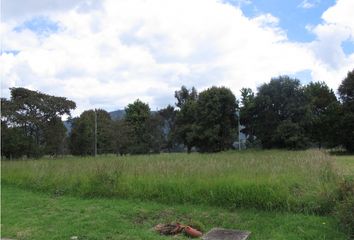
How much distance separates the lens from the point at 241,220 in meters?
8.02

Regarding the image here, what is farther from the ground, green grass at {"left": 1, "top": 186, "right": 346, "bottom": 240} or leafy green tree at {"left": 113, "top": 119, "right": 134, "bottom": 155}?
leafy green tree at {"left": 113, "top": 119, "right": 134, "bottom": 155}

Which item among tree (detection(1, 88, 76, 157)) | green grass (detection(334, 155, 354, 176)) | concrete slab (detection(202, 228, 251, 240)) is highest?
tree (detection(1, 88, 76, 157))

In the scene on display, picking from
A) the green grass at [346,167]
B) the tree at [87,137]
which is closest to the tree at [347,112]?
the green grass at [346,167]

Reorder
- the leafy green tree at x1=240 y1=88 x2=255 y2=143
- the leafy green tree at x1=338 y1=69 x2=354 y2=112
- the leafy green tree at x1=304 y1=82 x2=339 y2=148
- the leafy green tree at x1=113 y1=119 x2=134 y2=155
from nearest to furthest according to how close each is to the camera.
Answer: the leafy green tree at x1=338 y1=69 x2=354 y2=112 < the leafy green tree at x1=304 y1=82 x2=339 y2=148 < the leafy green tree at x1=240 y1=88 x2=255 y2=143 < the leafy green tree at x1=113 y1=119 x2=134 y2=155

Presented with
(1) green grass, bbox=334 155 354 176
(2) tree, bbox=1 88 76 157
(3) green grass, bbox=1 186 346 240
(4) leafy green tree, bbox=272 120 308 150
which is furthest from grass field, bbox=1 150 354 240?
(4) leafy green tree, bbox=272 120 308 150

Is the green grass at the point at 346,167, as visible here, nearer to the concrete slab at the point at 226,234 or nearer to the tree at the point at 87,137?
the concrete slab at the point at 226,234

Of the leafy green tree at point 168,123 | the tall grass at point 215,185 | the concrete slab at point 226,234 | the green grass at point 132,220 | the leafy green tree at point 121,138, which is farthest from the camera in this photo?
the leafy green tree at point 168,123

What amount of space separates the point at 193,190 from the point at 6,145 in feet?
100

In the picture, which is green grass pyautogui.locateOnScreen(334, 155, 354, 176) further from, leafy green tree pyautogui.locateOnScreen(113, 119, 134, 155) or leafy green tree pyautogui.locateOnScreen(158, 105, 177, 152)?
leafy green tree pyautogui.locateOnScreen(158, 105, 177, 152)

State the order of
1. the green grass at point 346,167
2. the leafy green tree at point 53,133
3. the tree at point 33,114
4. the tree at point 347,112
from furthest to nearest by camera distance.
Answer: the tree at point 347,112 < the leafy green tree at point 53,133 < the tree at point 33,114 < the green grass at point 346,167

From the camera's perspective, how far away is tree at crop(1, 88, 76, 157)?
37219 millimetres

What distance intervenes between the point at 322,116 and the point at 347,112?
3.43m

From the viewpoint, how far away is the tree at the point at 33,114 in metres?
37.2

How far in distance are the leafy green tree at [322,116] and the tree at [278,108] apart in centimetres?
125
